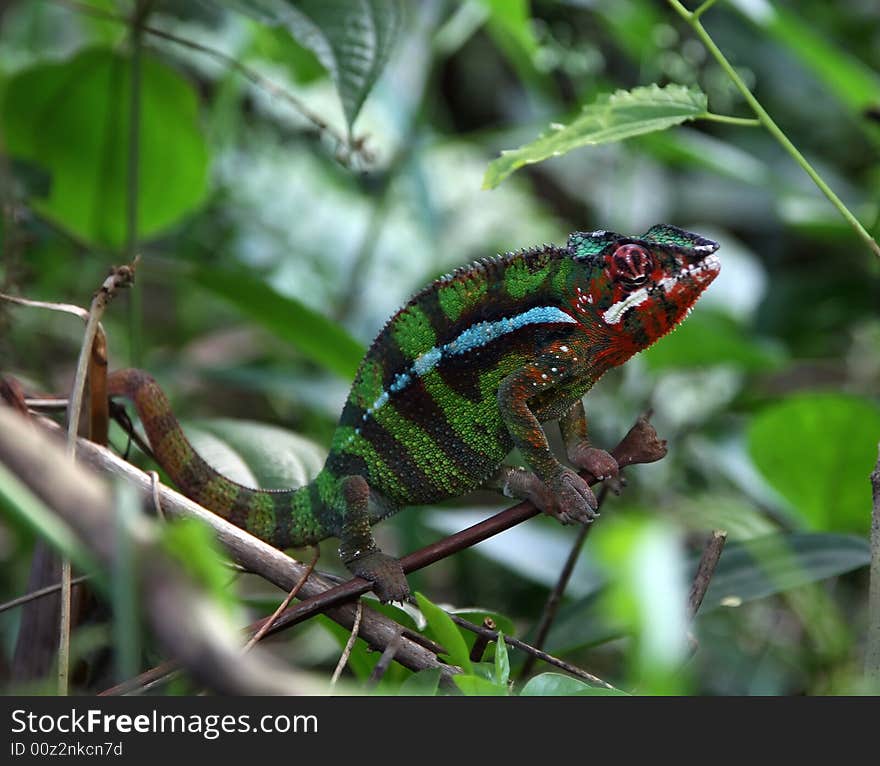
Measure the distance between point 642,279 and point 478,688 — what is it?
56 cm

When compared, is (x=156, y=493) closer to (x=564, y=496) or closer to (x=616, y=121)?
(x=564, y=496)

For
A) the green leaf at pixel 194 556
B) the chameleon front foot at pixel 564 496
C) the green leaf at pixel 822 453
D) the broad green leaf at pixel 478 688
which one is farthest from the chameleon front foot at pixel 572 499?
the green leaf at pixel 822 453

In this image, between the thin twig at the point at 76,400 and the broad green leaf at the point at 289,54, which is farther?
the broad green leaf at the point at 289,54

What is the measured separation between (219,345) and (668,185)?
88.8 inches

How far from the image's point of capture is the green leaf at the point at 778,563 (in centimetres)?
134

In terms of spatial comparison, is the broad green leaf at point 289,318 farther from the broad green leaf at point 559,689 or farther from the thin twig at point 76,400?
the broad green leaf at point 559,689

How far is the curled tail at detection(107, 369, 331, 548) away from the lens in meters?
1.23

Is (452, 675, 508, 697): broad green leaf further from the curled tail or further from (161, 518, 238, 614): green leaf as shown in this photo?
the curled tail

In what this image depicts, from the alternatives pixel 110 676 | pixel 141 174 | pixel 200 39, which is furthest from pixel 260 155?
pixel 110 676

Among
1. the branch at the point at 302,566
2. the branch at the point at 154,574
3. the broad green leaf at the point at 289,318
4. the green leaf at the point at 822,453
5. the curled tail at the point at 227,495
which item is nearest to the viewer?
the branch at the point at 154,574

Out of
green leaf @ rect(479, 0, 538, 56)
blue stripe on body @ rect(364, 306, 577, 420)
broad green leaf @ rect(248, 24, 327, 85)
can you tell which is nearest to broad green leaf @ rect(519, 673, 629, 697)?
blue stripe on body @ rect(364, 306, 577, 420)

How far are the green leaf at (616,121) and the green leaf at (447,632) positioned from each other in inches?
18.0

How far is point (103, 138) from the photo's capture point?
1.98 metres

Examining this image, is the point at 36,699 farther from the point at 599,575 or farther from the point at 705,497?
the point at 705,497
